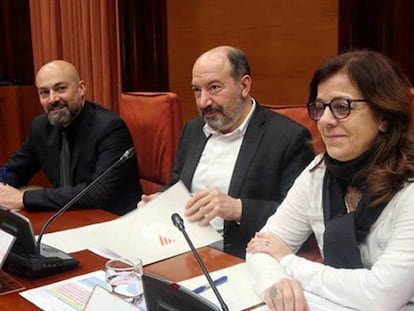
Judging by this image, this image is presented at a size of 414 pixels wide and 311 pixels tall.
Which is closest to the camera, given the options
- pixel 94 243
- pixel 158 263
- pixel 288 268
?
pixel 288 268

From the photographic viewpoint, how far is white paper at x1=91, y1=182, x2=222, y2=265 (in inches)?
64.0

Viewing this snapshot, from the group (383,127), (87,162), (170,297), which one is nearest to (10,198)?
(87,162)

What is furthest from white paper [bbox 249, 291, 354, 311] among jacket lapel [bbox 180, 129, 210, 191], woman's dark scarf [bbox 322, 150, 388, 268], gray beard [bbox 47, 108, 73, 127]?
gray beard [bbox 47, 108, 73, 127]

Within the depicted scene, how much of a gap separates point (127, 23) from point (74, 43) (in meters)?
0.48

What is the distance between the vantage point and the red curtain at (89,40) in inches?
146

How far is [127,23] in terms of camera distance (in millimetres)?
3738

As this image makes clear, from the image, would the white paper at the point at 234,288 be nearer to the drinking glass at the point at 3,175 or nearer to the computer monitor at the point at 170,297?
the computer monitor at the point at 170,297

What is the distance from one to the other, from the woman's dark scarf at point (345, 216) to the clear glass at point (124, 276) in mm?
495

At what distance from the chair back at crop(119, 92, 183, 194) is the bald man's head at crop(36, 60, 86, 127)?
0.80 feet

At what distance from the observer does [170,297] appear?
1.08 meters

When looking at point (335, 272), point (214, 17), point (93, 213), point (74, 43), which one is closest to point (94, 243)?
point (93, 213)

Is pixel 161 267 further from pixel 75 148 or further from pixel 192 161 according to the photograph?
pixel 75 148

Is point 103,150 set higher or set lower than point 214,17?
lower

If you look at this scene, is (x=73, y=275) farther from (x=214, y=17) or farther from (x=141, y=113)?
(x=214, y=17)
